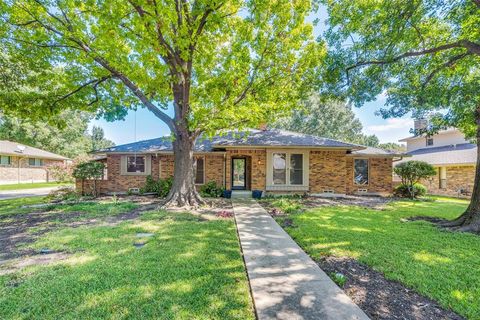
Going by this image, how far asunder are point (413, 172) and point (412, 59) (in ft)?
24.5

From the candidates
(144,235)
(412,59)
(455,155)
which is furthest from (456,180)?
(144,235)

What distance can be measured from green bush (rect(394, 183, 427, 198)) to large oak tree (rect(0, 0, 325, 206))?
31.2 feet

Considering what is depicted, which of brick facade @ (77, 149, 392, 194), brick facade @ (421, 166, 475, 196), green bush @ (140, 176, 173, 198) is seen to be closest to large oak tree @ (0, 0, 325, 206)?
green bush @ (140, 176, 173, 198)

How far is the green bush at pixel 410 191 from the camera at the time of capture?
14.4 metres

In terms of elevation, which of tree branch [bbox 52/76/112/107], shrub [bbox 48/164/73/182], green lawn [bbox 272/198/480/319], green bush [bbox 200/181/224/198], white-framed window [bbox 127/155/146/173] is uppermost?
tree branch [bbox 52/76/112/107]

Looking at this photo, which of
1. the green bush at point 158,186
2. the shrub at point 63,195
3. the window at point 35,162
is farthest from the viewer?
the window at point 35,162

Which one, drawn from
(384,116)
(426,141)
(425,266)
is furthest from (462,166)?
(425,266)

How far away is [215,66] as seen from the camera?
11609 mm

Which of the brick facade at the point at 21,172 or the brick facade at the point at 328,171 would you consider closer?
the brick facade at the point at 328,171

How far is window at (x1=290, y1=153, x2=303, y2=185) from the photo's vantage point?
45.6 ft

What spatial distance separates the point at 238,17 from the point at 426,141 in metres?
25.1

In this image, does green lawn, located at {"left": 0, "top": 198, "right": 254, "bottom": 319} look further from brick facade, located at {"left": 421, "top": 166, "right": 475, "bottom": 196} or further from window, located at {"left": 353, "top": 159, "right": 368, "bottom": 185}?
brick facade, located at {"left": 421, "top": 166, "right": 475, "bottom": 196}

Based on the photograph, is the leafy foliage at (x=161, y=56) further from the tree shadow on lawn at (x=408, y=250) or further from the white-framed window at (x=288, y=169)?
the tree shadow on lawn at (x=408, y=250)

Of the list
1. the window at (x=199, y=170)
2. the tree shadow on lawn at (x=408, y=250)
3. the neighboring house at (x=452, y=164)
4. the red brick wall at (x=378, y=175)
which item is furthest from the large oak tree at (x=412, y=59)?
the window at (x=199, y=170)
